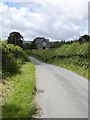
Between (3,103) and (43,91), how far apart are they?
15.4 ft

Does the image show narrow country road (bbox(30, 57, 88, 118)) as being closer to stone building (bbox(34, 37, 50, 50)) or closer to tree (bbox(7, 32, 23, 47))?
tree (bbox(7, 32, 23, 47))

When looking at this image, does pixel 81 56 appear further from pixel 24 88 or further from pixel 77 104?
pixel 77 104

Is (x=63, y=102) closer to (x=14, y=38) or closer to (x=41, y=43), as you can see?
(x=14, y=38)

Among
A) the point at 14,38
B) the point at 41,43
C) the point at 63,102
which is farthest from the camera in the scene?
the point at 41,43

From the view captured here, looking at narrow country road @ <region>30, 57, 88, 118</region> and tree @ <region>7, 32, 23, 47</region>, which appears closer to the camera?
narrow country road @ <region>30, 57, 88, 118</region>

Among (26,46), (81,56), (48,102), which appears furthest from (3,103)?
(26,46)

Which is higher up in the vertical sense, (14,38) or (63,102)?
(14,38)

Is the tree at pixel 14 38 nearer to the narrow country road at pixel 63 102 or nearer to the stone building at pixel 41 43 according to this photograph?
the stone building at pixel 41 43

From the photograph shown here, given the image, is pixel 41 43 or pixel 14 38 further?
pixel 41 43

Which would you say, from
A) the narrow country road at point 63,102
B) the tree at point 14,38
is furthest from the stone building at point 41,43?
the narrow country road at point 63,102

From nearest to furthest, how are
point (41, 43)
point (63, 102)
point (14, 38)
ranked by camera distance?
point (63, 102)
point (14, 38)
point (41, 43)

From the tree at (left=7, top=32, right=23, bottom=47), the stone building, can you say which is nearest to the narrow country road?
A: the tree at (left=7, top=32, right=23, bottom=47)

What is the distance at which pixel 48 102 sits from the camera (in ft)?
41.8

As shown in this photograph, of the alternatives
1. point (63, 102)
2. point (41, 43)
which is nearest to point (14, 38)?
point (41, 43)
